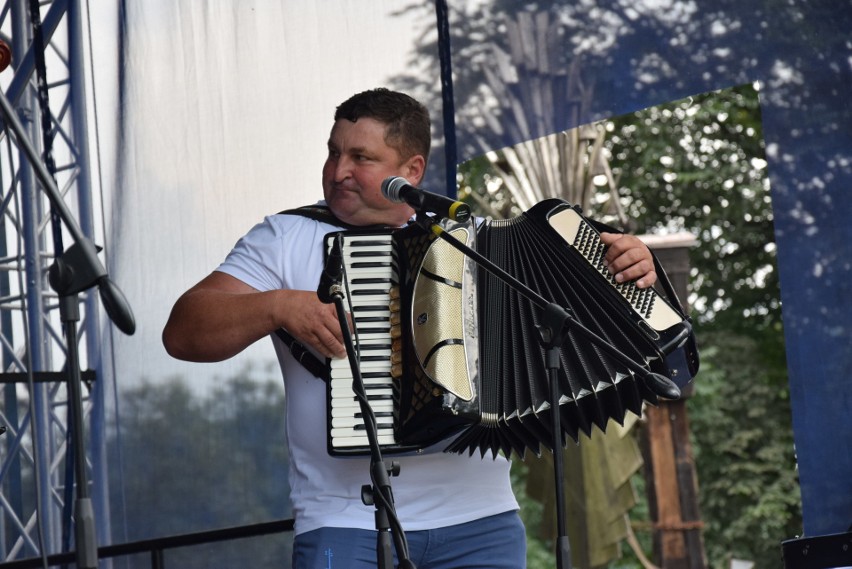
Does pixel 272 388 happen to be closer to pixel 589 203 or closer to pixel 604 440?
pixel 604 440

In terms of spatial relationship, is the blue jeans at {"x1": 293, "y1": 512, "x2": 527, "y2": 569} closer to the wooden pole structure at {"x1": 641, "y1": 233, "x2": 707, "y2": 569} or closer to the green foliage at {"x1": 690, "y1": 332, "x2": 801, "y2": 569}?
the wooden pole structure at {"x1": 641, "y1": 233, "x2": 707, "y2": 569}

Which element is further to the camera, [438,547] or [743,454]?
[743,454]

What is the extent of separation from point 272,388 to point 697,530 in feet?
19.1

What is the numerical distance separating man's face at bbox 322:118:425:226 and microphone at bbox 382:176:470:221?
401 millimetres

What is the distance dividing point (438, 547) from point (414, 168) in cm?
99

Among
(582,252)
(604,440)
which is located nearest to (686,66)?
(582,252)

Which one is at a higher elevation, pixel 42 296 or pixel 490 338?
pixel 42 296

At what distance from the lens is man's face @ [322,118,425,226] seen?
9.16ft

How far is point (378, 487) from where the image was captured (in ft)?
7.05

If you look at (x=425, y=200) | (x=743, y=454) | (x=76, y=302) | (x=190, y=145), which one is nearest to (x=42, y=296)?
(x=190, y=145)

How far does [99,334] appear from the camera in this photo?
151 inches

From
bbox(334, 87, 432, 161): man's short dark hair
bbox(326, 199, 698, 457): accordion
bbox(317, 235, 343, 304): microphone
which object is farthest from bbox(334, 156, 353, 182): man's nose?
bbox(317, 235, 343, 304): microphone

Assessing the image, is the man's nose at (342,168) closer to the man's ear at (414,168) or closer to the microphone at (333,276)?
the man's ear at (414,168)

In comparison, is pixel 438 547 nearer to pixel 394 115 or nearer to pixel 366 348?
pixel 366 348
